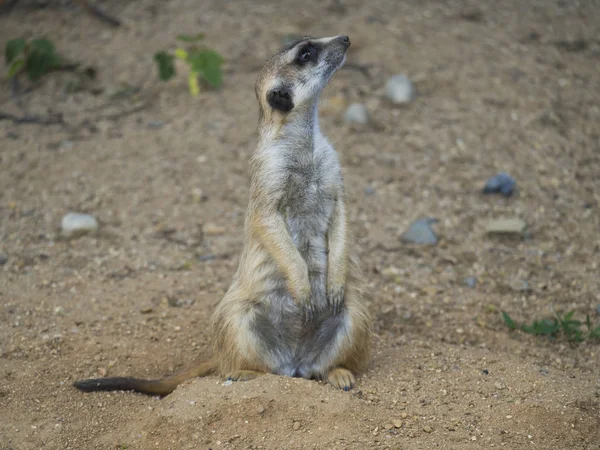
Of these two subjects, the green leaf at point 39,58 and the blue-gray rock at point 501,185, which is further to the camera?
the green leaf at point 39,58

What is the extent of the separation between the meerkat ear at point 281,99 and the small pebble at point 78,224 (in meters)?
1.89

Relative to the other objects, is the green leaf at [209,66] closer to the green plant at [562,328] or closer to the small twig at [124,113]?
the small twig at [124,113]

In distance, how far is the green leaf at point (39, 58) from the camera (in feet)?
19.2

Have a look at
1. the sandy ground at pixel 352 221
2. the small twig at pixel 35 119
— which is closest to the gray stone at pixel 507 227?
the sandy ground at pixel 352 221

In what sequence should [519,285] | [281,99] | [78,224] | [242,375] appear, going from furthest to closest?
[78,224] < [519,285] < [281,99] < [242,375]

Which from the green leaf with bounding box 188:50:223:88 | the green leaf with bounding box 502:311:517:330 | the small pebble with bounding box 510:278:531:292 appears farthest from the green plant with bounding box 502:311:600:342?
the green leaf with bounding box 188:50:223:88

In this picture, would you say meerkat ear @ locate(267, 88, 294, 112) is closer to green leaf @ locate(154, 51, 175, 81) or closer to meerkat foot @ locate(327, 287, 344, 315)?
meerkat foot @ locate(327, 287, 344, 315)

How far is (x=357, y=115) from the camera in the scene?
5.70 m

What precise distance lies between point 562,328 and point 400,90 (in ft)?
8.88

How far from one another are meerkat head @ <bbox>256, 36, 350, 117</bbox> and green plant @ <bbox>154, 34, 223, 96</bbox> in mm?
2180

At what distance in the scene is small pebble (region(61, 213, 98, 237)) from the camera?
15.4ft

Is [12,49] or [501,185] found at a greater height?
[12,49]

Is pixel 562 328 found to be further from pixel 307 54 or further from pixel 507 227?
pixel 307 54

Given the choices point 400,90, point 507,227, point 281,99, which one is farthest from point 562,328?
Answer: point 400,90
